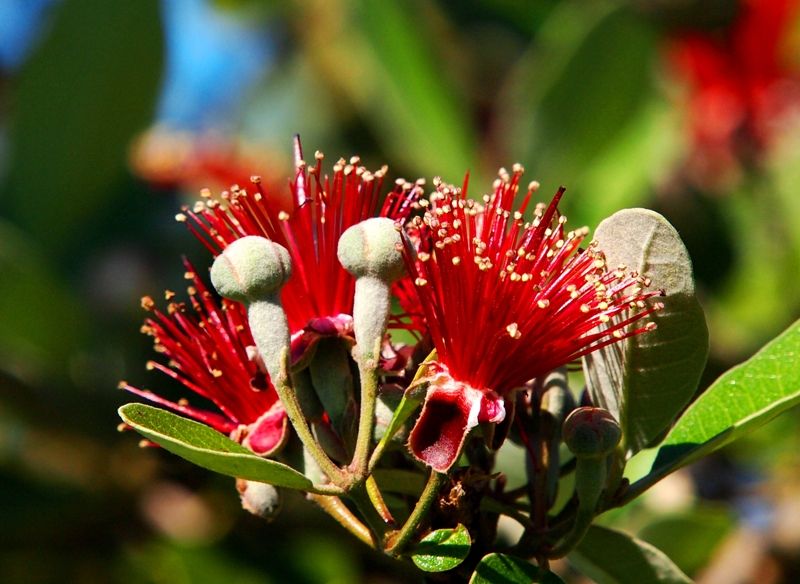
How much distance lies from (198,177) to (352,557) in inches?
45.5

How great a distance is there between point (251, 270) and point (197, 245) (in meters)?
1.74

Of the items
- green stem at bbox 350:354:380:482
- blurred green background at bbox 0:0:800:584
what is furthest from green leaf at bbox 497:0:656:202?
green stem at bbox 350:354:380:482

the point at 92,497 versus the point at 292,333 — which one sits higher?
the point at 292,333

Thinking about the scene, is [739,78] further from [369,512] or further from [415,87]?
[369,512]

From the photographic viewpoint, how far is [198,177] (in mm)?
3172

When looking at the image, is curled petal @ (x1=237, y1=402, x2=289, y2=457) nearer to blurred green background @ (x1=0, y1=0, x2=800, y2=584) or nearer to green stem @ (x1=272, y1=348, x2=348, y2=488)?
green stem @ (x1=272, y1=348, x2=348, y2=488)

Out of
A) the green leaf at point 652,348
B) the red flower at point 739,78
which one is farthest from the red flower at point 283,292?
the red flower at point 739,78

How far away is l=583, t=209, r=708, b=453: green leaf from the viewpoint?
3.82 feet

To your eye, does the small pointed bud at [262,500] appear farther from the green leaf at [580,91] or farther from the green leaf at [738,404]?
the green leaf at [580,91]

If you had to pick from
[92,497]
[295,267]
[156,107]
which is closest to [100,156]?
[156,107]

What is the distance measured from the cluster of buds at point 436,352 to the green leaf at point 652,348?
19mm

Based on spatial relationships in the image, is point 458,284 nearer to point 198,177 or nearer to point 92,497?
point 92,497

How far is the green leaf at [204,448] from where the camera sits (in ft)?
3.48

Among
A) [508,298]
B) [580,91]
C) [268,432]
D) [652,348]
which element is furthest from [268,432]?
[580,91]
